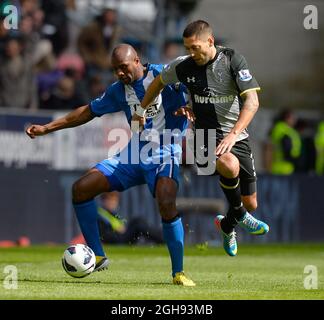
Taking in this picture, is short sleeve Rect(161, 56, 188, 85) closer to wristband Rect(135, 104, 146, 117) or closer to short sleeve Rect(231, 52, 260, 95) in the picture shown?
wristband Rect(135, 104, 146, 117)

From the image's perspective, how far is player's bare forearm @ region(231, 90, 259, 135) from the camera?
32.6 ft

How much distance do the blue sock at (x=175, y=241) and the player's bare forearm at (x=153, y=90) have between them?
49.9 inches

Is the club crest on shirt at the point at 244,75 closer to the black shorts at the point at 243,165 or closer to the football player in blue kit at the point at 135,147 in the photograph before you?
the football player in blue kit at the point at 135,147

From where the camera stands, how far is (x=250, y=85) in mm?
10156

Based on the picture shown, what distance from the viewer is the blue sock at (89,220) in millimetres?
10828

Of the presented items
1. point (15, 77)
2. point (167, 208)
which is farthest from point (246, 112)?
point (15, 77)

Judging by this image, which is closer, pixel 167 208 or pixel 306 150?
pixel 167 208

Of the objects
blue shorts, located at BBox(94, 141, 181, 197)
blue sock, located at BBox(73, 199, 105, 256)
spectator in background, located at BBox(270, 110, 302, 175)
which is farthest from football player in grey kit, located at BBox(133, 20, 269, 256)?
spectator in background, located at BBox(270, 110, 302, 175)

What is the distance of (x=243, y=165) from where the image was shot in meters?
11.2

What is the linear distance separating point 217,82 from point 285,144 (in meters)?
11.6

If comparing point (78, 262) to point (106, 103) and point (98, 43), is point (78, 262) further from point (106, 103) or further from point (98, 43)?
point (98, 43)
